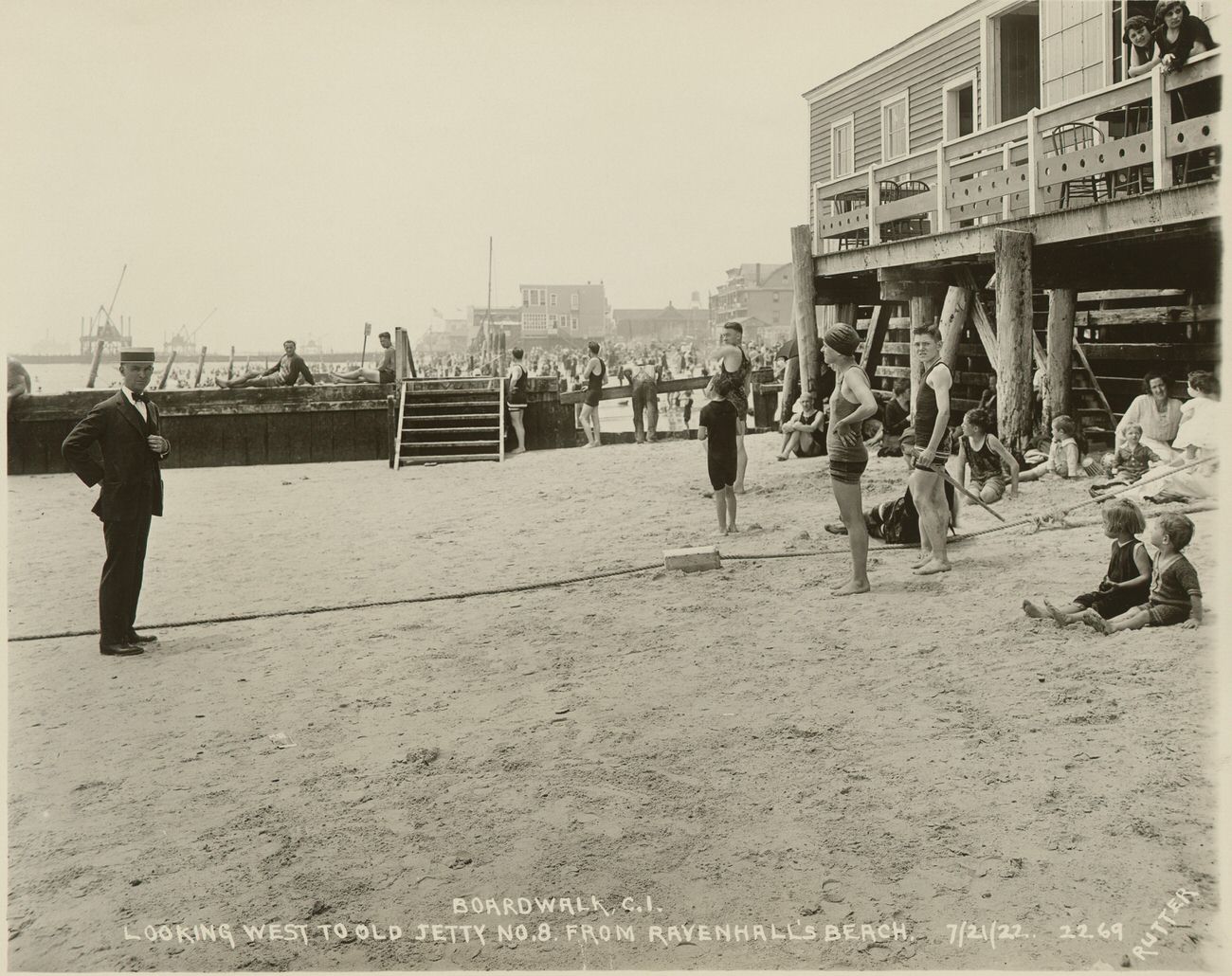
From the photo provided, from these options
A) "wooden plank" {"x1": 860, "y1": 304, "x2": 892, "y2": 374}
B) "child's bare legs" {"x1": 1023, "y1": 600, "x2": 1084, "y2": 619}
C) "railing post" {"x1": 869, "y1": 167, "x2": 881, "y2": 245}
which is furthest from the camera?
"wooden plank" {"x1": 860, "y1": 304, "x2": 892, "y2": 374}

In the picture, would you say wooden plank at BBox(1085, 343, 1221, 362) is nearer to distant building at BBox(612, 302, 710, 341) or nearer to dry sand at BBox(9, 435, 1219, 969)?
dry sand at BBox(9, 435, 1219, 969)

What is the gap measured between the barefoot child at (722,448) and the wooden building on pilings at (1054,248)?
2735 millimetres

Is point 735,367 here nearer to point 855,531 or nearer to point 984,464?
point 984,464

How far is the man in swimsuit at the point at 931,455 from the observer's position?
21.1 ft

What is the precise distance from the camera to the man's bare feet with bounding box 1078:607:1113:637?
16.1ft

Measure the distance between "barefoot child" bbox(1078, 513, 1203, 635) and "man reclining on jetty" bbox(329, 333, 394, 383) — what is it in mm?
13889

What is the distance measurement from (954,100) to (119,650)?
14526 mm

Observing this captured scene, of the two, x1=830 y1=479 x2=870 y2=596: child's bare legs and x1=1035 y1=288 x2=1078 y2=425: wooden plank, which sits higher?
x1=1035 y1=288 x2=1078 y2=425: wooden plank

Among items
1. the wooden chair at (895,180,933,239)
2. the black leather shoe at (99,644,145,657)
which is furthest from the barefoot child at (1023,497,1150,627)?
the wooden chair at (895,180,933,239)

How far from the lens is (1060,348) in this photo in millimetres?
10070

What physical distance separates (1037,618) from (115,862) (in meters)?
4.19

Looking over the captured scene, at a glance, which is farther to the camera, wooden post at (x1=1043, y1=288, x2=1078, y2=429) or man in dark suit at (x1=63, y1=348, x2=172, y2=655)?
wooden post at (x1=1043, y1=288, x2=1078, y2=429)

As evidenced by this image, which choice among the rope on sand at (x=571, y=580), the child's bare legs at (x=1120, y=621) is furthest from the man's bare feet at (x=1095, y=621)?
the rope on sand at (x=571, y=580)

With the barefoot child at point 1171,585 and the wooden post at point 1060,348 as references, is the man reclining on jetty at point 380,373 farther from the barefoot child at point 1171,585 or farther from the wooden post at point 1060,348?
the barefoot child at point 1171,585
